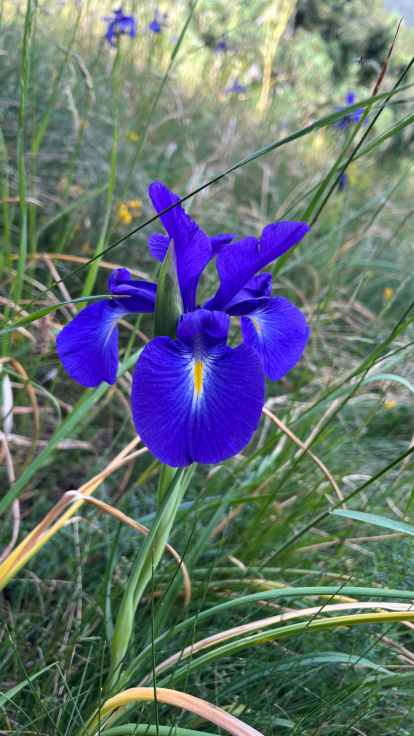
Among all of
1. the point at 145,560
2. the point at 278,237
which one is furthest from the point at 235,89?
the point at 145,560

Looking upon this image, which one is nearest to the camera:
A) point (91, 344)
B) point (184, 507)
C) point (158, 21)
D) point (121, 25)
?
point (91, 344)

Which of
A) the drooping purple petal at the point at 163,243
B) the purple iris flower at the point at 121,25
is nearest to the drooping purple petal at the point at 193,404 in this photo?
the drooping purple petal at the point at 163,243

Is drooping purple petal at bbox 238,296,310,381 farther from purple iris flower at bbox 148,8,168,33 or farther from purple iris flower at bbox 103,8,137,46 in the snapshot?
purple iris flower at bbox 148,8,168,33

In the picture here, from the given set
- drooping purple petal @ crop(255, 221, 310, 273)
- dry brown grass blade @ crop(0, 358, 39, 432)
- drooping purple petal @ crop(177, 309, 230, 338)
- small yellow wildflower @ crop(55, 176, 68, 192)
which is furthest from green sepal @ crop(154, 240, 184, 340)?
small yellow wildflower @ crop(55, 176, 68, 192)

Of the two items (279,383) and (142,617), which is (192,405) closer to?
(142,617)

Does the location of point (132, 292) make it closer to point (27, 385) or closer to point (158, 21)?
point (27, 385)

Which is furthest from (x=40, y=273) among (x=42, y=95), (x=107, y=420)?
(x=42, y=95)
